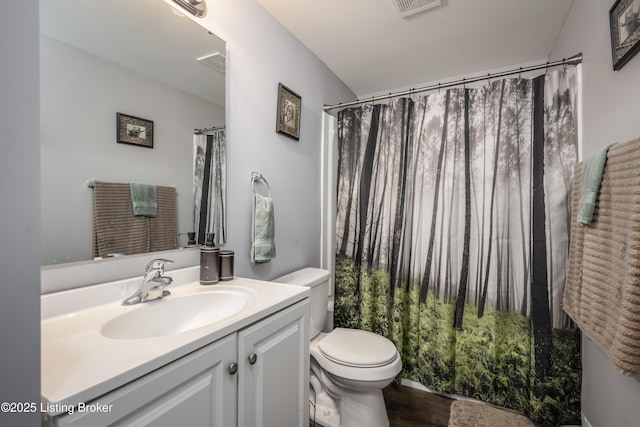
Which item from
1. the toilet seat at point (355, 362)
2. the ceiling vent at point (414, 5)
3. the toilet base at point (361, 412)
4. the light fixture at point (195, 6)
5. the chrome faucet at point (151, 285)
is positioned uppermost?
the ceiling vent at point (414, 5)

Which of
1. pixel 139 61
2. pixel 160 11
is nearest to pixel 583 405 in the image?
pixel 139 61

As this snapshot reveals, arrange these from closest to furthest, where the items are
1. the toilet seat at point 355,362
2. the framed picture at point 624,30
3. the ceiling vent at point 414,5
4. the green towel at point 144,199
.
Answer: the framed picture at point 624,30, the green towel at point 144,199, the toilet seat at point 355,362, the ceiling vent at point 414,5

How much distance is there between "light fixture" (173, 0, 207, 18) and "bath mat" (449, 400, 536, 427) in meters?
2.48

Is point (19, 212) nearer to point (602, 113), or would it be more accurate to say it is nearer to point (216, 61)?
point (216, 61)

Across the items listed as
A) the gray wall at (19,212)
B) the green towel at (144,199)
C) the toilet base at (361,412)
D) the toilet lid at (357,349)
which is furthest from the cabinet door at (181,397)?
the toilet base at (361,412)

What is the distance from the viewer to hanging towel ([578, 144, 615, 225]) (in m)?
1.03

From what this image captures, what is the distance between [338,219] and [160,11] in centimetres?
160

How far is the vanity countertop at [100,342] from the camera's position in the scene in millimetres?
500

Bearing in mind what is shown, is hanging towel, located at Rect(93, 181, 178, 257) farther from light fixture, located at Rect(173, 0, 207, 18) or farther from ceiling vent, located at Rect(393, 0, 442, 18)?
ceiling vent, located at Rect(393, 0, 442, 18)

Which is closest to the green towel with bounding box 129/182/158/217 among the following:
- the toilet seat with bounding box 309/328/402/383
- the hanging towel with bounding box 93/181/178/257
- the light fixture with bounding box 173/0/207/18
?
the hanging towel with bounding box 93/181/178/257

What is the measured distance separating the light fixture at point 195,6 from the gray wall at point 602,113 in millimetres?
1715

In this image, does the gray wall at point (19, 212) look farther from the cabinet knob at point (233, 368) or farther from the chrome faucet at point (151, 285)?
the chrome faucet at point (151, 285)

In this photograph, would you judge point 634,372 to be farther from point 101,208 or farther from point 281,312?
point 101,208

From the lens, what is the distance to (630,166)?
2.84ft
